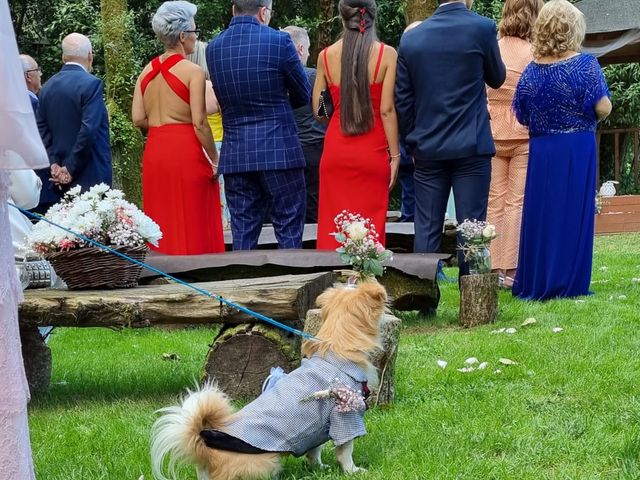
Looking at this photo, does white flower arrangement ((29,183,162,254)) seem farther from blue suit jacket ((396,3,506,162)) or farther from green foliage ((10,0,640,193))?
green foliage ((10,0,640,193))

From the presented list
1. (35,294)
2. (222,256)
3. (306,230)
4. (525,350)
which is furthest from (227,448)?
(306,230)

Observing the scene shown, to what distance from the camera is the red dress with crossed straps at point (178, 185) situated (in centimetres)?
766

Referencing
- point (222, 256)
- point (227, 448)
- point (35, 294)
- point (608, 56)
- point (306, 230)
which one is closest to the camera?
point (227, 448)

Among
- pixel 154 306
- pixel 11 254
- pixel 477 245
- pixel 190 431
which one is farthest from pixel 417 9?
pixel 11 254

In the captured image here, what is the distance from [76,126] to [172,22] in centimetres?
175

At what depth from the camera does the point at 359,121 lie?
23.8 ft

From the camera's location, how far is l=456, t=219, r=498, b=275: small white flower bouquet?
23.3 ft

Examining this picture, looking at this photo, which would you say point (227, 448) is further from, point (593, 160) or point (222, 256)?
point (593, 160)

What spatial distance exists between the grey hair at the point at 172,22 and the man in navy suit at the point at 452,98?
1.61 meters

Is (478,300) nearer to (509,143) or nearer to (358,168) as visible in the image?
(358,168)

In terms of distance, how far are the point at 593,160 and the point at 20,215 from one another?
Result: 4380mm

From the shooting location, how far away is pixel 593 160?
7.94m

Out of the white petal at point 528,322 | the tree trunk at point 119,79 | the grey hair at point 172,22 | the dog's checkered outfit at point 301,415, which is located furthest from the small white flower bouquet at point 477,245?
the tree trunk at point 119,79

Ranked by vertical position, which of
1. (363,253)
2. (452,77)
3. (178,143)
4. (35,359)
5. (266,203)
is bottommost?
(35,359)
